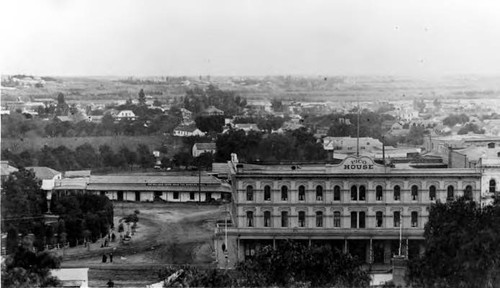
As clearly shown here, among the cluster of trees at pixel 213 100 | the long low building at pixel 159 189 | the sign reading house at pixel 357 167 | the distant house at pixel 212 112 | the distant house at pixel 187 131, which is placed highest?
the cluster of trees at pixel 213 100

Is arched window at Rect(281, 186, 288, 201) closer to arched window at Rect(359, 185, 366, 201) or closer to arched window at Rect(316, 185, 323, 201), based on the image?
arched window at Rect(316, 185, 323, 201)

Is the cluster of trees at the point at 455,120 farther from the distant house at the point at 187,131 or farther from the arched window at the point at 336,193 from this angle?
the arched window at the point at 336,193

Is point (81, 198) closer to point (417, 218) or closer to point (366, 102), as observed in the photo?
point (417, 218)

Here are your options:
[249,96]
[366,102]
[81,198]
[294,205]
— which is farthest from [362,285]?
[366,102]

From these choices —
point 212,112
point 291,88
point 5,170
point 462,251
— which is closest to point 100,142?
point 212,112

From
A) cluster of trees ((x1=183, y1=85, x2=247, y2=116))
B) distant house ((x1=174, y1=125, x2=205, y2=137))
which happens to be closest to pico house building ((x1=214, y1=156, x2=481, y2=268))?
distant house ((x1=174, y1=125, x2=205, y2=137))

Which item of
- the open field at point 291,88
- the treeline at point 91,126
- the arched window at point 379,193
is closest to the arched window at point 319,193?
the arched window at point 379,193

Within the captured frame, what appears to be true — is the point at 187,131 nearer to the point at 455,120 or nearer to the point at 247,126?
the point at 247,126
